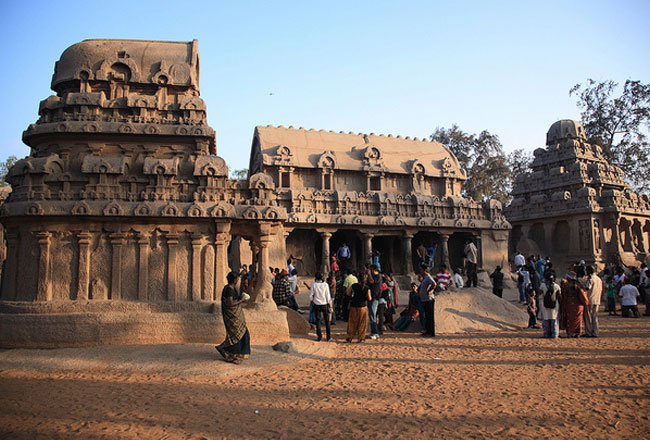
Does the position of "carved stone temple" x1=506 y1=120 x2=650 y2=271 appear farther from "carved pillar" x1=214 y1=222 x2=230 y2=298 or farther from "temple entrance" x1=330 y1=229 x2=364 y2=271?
"carved pillar" x1=214 y1=222 x2=230 y2=298

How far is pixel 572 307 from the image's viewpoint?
36.6 feet

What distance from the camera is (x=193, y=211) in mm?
10258

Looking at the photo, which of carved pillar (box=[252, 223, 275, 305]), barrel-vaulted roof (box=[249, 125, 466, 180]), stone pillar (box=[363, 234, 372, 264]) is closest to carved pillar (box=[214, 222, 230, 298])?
carved pillar (box=[252, 223, 275, 305])

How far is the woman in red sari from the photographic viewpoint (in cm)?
1100

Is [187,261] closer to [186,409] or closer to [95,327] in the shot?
[95,327]

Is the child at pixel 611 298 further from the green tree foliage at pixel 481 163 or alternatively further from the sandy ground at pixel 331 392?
the green tree foliage at pixel 481 163

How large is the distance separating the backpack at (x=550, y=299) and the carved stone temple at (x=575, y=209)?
17882mm

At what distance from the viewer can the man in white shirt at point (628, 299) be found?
14.4 meters

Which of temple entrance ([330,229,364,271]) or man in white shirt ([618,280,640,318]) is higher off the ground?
temple entrance ([330,229,364,271])

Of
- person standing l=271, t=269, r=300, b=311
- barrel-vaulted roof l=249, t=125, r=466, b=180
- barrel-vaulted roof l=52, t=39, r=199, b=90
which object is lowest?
person standing l=271, t=269, r=300, b=311

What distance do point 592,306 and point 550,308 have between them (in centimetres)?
106

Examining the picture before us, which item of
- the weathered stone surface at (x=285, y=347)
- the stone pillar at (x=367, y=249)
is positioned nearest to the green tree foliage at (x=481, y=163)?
the stone pillar at (x=367, y=249)

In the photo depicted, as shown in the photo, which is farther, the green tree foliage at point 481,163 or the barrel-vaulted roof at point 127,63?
the green tree foliage at point 481,163

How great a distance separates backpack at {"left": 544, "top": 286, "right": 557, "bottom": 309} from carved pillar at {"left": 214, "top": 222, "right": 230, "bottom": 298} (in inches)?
301
